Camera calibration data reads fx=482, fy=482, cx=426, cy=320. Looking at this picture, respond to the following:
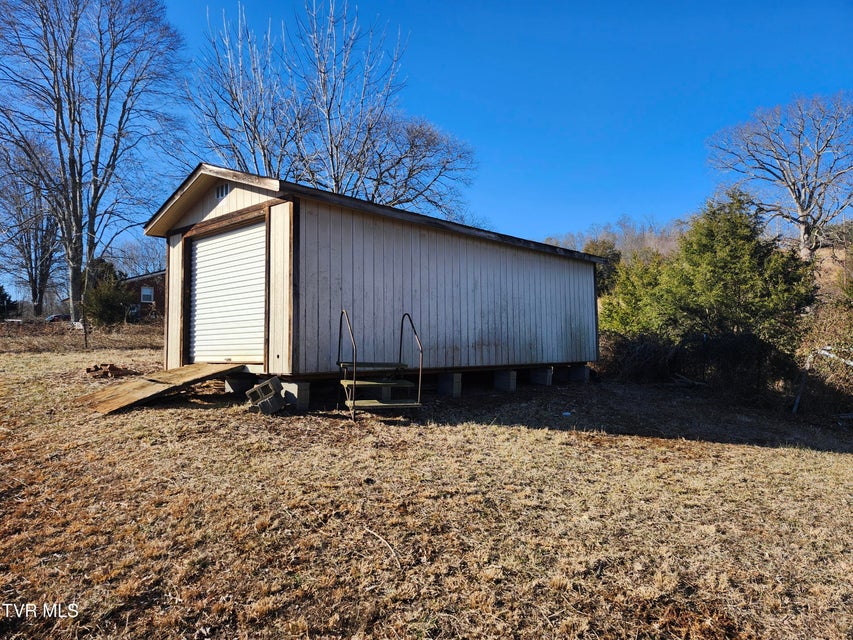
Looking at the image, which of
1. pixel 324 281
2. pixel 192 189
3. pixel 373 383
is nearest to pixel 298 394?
pixel 373 383

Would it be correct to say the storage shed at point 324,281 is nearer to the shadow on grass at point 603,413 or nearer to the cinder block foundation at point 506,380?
the cinder block foundation at point 506,380

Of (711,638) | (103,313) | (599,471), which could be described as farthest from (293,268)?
(103,313)

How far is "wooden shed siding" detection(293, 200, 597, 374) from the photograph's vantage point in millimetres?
6430

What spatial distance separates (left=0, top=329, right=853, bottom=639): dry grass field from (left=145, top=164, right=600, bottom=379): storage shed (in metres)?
1.31

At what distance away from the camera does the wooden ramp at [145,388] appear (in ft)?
19.0

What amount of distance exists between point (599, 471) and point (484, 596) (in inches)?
104

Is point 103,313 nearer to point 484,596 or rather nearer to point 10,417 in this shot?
point 10,417

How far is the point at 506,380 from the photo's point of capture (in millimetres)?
9172

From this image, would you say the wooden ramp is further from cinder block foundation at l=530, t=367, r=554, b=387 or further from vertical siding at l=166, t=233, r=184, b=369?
cinder block foundation at l=530, t=367, r=554, b=387

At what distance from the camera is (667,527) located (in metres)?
3.49

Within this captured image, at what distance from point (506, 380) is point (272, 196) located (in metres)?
5.30

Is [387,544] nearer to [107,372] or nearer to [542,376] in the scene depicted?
[107,372]

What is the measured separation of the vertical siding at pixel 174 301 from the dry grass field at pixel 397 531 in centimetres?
233

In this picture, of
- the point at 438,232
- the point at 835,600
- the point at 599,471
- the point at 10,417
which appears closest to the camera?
the point at 835,600
